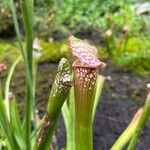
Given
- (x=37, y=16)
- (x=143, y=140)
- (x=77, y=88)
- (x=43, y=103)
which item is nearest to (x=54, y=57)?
(x=37, y=16)

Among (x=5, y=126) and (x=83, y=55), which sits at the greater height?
(x=83, y=55)

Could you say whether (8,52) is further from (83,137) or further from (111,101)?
(83,137)

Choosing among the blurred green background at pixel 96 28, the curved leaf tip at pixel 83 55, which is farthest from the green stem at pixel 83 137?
the blurred green background at pixel 96 28

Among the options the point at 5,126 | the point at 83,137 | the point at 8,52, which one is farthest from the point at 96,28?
the point at 83,137

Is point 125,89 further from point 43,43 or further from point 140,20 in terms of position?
point 43,43

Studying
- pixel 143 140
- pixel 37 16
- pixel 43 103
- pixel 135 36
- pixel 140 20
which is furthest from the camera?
pixel 37 16
